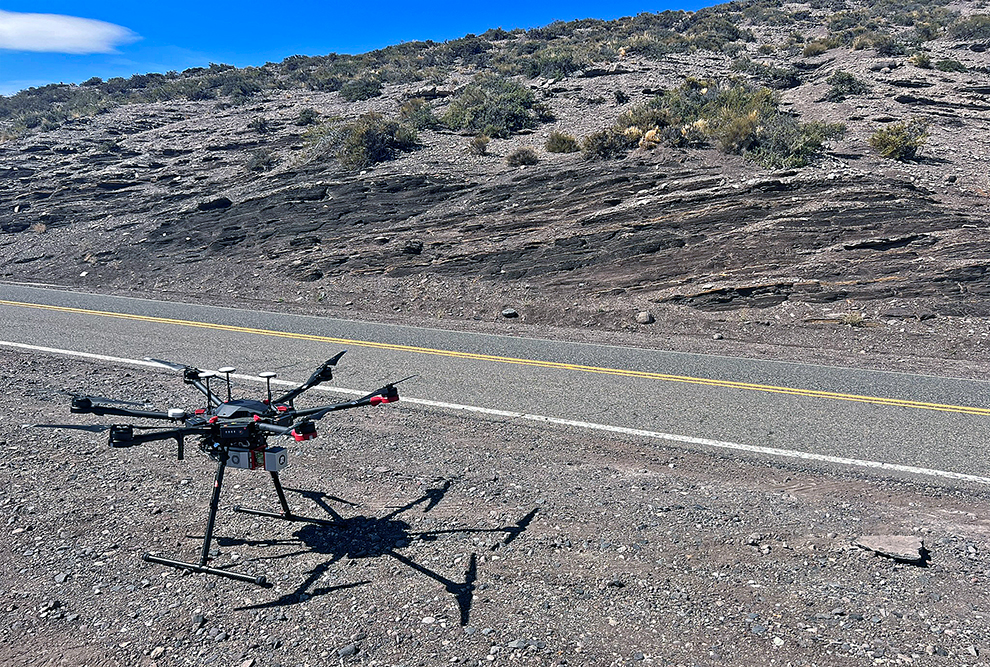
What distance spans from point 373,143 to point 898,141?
15985 millimetres

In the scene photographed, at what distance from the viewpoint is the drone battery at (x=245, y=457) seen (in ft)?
15.1

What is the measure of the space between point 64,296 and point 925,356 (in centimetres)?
2010

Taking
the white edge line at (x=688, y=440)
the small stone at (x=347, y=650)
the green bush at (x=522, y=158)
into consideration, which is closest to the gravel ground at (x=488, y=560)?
the small stone at (x=347, y=650)

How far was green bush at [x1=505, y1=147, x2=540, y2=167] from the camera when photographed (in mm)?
21011

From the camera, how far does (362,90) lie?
34.5m

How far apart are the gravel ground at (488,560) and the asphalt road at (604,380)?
105cm

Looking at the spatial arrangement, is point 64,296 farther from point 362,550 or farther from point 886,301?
point 886,301

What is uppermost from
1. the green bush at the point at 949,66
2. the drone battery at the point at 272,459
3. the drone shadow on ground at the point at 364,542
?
the green bush at the point at 949,66

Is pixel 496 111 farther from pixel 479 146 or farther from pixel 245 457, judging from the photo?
pixel 245 457

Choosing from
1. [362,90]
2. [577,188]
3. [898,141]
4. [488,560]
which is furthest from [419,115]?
[488,560]

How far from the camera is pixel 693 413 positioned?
8508mm

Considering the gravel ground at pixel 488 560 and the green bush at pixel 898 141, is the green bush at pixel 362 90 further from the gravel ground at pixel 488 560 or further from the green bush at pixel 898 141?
the gravel ground at pixel 488 560

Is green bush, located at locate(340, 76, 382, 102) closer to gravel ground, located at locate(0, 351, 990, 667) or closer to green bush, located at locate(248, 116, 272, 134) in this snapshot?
green bush, located at locate(248, 116, 272, 134)

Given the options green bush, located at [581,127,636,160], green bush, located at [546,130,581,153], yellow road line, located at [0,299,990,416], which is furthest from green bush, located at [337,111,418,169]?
yellow road line, located at [0,299,990,416]
